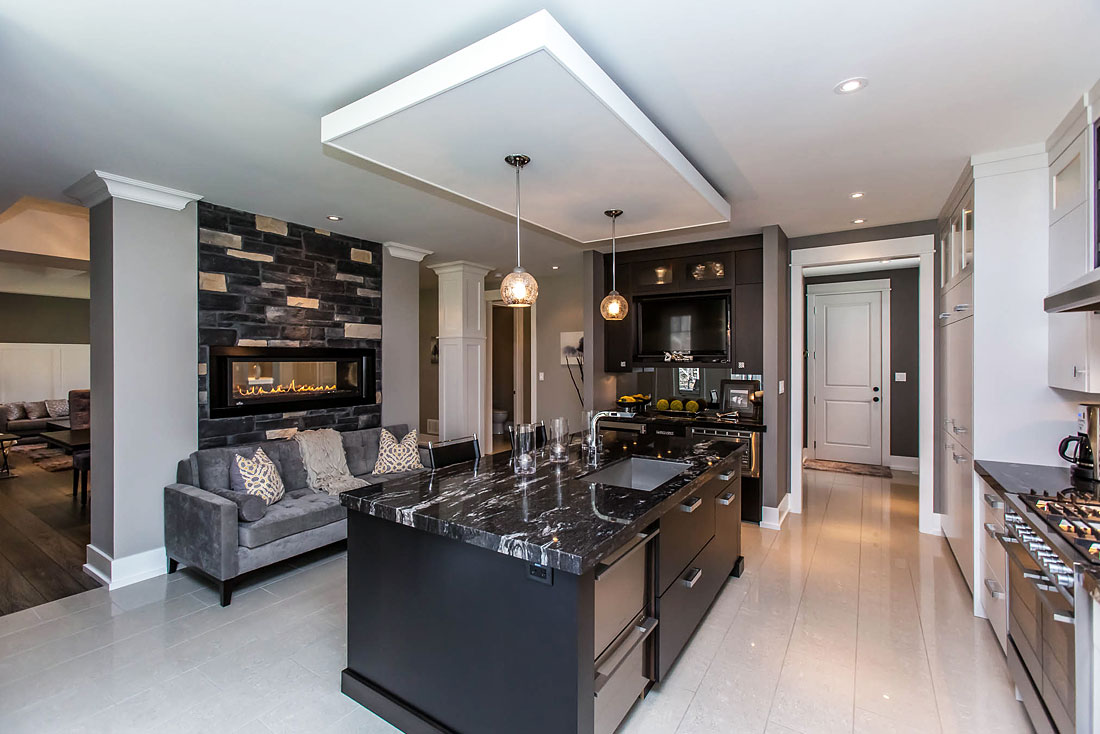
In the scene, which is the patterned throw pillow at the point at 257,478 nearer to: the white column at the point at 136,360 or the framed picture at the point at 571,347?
the white column at the point at 136,360

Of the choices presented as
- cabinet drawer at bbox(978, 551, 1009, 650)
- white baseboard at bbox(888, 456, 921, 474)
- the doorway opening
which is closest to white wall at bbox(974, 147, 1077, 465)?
cabinet drawer at bbox(978, 551, 1009, 650)

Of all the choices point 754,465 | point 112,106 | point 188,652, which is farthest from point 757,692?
point 112,106

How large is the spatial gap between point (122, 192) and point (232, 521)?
7.12 feet

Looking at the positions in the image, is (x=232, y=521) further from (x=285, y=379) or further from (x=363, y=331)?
(x=363, y=331)

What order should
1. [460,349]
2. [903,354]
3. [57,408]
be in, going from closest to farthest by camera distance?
[460,349] → [903,354] → [57,408]

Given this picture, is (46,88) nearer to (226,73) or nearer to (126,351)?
(226,73)

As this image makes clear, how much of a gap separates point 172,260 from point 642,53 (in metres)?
3.38

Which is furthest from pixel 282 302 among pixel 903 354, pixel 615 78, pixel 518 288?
pixel 903 354

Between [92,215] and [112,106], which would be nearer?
[112,106]

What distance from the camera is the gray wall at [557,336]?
683 cm

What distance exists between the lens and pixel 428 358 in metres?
8.67

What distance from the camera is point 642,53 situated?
187 cm

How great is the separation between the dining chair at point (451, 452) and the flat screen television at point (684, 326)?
2.77m

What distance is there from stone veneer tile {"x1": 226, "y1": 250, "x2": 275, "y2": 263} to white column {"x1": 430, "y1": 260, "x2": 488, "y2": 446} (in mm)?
2102
